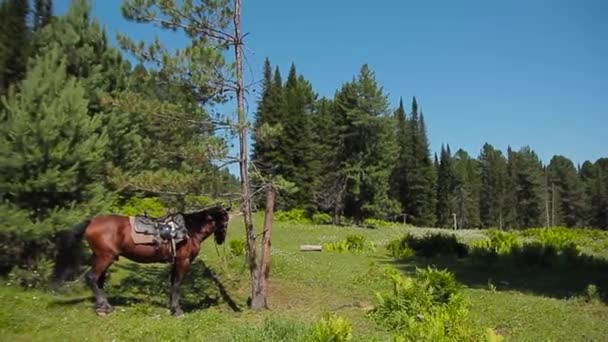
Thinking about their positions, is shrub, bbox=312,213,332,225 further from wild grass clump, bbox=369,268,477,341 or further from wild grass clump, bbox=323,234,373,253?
wild grass clump, bbox=369,268,477,341

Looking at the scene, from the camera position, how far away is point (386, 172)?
47.5 metres

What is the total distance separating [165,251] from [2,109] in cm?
539

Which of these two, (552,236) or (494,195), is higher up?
(494,195)

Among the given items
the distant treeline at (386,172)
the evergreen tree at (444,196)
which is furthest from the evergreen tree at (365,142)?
the evergreen tree at (444,196)

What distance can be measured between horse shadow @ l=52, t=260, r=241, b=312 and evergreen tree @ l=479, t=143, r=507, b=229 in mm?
76899

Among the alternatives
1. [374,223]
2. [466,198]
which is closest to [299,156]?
[374,223]

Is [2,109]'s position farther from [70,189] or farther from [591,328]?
[591,328]

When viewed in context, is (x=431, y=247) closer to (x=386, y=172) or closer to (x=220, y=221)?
(x=220, y=221)

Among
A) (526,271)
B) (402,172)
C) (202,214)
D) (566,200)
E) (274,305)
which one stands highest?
(402,172)

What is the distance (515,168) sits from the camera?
89500 millimetres

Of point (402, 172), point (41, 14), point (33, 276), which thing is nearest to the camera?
point (33, 276)

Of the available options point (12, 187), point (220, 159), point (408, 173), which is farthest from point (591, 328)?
point (408, 173)

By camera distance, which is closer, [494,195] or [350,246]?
[350,246]

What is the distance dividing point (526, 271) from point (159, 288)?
13.8m
